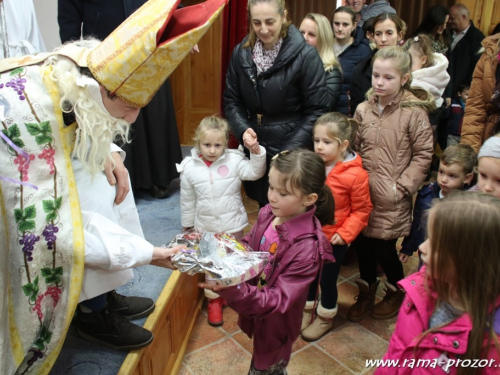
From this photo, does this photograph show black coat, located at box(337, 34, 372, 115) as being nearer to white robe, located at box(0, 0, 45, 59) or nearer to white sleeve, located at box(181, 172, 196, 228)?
white sleeve, located at box(181, 172, 196, 228)

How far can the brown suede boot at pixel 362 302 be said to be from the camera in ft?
8.02

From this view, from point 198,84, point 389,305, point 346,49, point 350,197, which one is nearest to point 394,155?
point 350,197

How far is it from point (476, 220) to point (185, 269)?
0.71 m

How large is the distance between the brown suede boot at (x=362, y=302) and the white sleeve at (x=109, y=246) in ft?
4.80

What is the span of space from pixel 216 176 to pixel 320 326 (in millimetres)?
902

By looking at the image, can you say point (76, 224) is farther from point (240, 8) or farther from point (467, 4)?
point (467, 4)

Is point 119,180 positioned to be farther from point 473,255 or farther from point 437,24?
point 437,24

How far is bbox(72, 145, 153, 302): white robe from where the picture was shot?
1.25 metres

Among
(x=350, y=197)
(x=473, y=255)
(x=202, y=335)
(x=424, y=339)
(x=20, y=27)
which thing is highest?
(x=20, y=27)

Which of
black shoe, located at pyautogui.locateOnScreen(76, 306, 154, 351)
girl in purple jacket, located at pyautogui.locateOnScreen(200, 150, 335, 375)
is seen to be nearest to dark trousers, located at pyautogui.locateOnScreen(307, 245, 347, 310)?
girl in purple jacket, located at pyautogui.locateOnScreen(200, 150, 335, 375)

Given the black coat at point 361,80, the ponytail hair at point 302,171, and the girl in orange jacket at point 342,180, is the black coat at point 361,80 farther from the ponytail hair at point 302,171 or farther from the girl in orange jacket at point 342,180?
the ponytail hair at point 302,171

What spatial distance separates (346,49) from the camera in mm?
3037

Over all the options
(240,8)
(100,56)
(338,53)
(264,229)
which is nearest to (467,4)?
(338,53)

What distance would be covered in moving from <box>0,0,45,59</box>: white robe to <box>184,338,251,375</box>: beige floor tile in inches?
64.9
